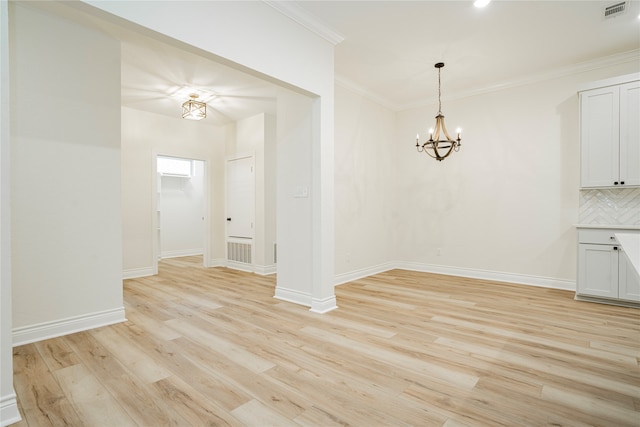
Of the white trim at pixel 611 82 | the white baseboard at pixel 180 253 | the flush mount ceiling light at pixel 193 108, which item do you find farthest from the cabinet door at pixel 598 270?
the white baseboard at pixel 180 253

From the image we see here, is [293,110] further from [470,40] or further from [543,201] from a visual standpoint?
[543,201]

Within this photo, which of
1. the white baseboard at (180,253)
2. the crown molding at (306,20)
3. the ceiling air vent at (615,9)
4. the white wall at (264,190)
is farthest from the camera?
the white baseboard at (180,253)

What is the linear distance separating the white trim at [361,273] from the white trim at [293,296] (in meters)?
1.06

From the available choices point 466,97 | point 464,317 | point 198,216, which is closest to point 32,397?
point 464,317

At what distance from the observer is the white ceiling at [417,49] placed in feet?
10.6

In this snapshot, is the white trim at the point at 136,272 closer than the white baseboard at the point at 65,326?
No

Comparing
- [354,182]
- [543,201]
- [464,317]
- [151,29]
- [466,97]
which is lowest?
[464,317]

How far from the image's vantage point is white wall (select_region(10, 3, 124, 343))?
9.07 ft

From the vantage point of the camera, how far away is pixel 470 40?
381 cm

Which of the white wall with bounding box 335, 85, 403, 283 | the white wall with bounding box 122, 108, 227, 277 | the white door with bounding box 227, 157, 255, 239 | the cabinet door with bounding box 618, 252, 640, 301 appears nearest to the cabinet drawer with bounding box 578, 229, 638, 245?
the cabinet door with bounding box 618, 252, 640, 301

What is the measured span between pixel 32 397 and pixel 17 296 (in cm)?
120

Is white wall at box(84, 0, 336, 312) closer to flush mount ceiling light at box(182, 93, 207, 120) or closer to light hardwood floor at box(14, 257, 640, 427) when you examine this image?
light hardwood floor at box(14, 257, 640, 427)

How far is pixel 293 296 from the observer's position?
3.96 metres

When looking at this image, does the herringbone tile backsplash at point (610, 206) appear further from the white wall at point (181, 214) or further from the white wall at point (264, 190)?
the white wall at point (181, 214)
